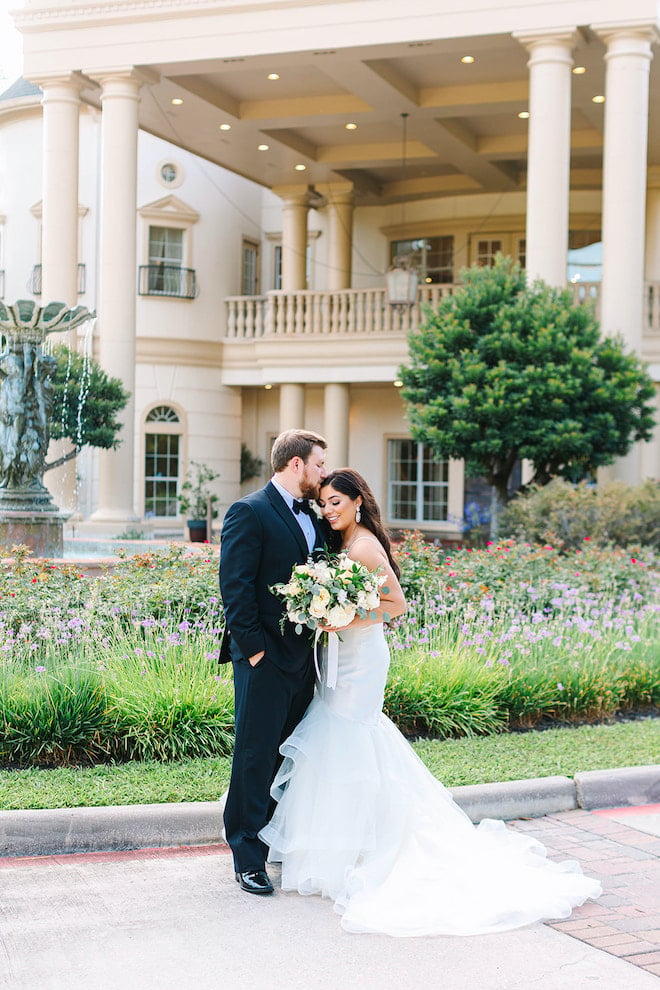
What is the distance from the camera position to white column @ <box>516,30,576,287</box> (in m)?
19.0

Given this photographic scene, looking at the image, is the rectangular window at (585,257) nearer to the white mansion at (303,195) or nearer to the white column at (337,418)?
the white mansion at (303,195)

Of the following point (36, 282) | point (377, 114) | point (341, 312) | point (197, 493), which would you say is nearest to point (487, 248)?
point (341, 312)

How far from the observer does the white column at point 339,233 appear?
95.8 feet

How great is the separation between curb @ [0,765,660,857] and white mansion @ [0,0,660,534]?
13.2m

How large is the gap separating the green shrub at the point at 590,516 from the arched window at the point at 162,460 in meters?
14.1

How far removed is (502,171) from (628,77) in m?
9.22

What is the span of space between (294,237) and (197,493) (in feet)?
21.8

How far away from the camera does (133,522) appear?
21.3m

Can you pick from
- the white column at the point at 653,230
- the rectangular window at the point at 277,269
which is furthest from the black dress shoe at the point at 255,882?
the rectangular window at the point at 277,269

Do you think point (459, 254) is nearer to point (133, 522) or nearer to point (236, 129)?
point (236, 129)

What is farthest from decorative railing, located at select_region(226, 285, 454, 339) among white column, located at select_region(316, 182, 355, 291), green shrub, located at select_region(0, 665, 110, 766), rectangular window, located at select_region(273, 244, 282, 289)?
green shrub, located at select_region(0, 665, 110, 766)

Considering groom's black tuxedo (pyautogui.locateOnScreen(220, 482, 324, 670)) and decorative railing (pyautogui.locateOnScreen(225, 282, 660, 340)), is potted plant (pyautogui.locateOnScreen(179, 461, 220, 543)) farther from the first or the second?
groom's black tuxedo (pyautogui.locateOnScreen(220, 482, 324, 670))

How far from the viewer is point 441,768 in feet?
23.6

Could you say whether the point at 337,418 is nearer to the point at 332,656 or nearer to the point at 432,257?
the point at 432,257
